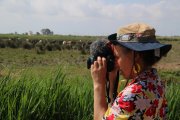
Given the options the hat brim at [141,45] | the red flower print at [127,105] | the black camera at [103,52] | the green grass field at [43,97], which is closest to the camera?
the red flower print at [127,105]

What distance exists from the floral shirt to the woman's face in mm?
85

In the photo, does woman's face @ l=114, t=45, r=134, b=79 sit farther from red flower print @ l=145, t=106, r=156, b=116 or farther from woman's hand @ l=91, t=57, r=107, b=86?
red flower print @ l=145, t=106, r=156, b=116

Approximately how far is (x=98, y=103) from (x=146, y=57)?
439mm

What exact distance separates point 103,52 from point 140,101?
1.51 ft

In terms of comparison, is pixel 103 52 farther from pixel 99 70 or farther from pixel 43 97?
pixel 43 97

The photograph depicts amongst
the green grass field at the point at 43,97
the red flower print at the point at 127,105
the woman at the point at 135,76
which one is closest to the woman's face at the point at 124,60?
the woman at the point at 135,76

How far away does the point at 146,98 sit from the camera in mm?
2752

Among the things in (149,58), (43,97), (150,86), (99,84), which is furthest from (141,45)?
(43,97)

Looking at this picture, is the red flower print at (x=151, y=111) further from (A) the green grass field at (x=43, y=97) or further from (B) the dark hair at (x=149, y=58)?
(A) the green grass field at (x=43, y=97)

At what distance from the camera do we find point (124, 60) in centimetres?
285

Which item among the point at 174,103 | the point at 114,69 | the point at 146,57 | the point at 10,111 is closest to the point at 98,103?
the point at 114,69

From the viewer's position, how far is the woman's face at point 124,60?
2.85 meters

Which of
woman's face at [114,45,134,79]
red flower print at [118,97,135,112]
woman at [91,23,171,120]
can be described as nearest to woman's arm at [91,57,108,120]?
woman at [91,23,171,120]

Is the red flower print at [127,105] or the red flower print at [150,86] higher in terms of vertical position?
the red flower print at [150,86]
